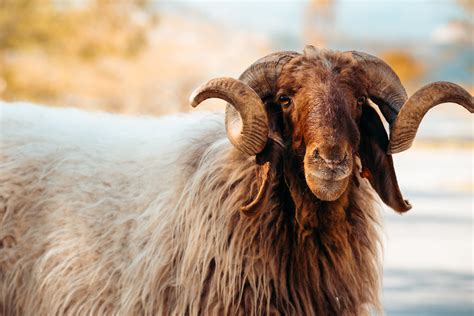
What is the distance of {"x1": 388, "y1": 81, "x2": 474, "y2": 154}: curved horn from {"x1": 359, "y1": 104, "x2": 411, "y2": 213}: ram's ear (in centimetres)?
13

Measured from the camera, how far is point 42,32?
31734 mm

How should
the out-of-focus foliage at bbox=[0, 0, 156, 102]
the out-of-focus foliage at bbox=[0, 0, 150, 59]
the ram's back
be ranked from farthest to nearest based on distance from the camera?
the out-of-focus foliage at bbox=[0, 0, 156, 102]
the out-of-focus foliage at bbox=[0, 0, 150, 59]
the ram's back

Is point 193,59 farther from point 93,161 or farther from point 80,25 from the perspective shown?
point 93,161

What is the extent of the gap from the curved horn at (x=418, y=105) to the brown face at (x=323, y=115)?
250 millimetres

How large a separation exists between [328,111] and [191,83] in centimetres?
3072

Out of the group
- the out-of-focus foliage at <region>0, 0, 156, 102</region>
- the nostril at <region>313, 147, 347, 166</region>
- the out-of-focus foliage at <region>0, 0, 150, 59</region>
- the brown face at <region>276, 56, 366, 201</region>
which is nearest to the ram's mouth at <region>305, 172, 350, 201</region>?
the brown face at <region>276, 56, 366, 201</region>

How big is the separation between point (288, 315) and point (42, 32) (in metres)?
27.5

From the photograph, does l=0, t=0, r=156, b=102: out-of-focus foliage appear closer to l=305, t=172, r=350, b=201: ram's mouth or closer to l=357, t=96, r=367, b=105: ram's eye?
l=357, t=96, r=367, b=105: ram's eye

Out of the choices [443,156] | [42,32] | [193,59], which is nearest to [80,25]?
[42,32]

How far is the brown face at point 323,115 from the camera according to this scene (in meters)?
5.00

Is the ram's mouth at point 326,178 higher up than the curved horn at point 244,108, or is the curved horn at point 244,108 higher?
the curved horn at point 244,108

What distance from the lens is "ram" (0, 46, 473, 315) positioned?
17.4ft

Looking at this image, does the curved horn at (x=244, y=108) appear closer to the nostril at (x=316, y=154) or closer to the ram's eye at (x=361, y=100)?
the nostril at (x=316, y=154)

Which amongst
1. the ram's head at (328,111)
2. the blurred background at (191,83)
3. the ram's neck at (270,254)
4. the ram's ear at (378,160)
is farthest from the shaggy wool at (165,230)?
the blurred background at (191,83)
